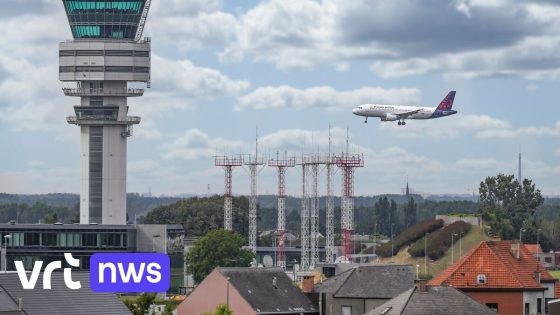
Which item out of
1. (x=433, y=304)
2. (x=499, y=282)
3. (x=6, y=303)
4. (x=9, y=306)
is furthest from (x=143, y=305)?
(x=433, y=304)

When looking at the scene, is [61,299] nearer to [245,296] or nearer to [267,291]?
[245,296]

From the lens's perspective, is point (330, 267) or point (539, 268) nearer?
point (539, 268)

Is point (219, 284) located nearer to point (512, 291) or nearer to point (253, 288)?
point (253, 288)

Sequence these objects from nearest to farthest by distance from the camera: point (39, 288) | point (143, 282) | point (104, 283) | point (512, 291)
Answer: point (143, 282), point (104, 283), point (39, 288), point (512, 291)

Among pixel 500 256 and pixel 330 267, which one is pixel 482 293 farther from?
pixel 330 267

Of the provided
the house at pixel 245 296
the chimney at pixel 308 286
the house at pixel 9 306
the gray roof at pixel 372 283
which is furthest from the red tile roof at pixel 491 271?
the house at pixel 9 306

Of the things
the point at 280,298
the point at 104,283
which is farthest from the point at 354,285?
the point at 104,283

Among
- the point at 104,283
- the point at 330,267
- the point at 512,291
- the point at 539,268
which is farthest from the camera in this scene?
the point at 330,267
